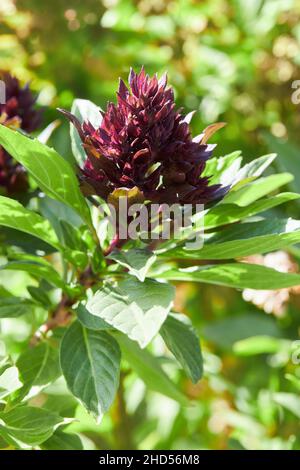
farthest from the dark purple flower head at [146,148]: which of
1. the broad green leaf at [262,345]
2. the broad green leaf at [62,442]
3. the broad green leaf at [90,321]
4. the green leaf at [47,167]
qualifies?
the broad green leaf at [262,345]

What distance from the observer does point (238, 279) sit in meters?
0.85

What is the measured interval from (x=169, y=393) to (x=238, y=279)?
26 cm

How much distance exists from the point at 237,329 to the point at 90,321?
0.85 metres

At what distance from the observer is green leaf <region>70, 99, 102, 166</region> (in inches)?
37.0

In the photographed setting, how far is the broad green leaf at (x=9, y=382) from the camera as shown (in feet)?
2.51

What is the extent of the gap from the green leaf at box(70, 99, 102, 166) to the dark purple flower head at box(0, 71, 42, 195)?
3.4 inches

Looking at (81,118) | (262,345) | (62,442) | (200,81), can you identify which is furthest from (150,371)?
(200,81)

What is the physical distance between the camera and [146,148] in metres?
0.77

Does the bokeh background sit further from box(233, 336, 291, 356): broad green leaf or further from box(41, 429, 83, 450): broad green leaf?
box(41, 429, 83, 450): broad green leaf

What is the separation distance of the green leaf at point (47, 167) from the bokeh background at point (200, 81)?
712mm

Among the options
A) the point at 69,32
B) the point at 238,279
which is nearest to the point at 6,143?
the point at 238,279

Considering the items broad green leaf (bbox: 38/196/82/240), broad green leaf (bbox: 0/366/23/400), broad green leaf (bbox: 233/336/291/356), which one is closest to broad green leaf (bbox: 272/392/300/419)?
broad green leaf (bbox: 233/336/291/356)

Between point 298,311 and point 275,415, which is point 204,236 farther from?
point 298,311

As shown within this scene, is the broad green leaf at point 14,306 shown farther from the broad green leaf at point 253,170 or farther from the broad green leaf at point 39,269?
the broad green leaf at point 253,170
